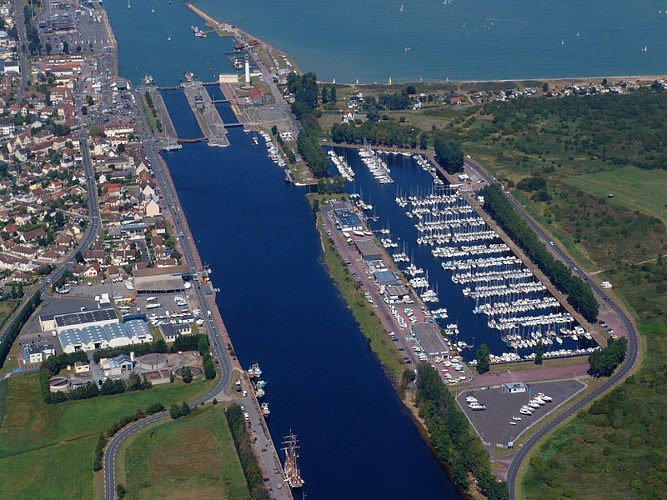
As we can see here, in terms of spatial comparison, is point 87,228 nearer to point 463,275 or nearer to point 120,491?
point 463,275

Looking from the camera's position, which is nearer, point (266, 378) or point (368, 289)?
point (266, 378)

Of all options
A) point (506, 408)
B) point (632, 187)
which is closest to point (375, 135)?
point (632, 187)

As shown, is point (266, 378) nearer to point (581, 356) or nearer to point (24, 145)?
point (581, 356)

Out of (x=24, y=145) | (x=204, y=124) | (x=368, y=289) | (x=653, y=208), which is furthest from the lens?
(x=204, y=124)

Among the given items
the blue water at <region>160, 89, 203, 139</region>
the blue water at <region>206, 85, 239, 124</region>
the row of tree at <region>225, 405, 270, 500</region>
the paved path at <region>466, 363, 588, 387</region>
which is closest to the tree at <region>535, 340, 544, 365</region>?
the paved path at <region>466, 363, 588, 387</region>

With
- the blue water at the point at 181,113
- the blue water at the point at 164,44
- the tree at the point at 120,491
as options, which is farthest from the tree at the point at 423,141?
the tree at the point at 120,491

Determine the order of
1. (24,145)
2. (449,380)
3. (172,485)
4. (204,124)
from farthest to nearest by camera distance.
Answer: (204,124)
(24,145)
(449,380)
(172,485)

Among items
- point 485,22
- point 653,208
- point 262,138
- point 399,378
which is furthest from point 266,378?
point 485,22
